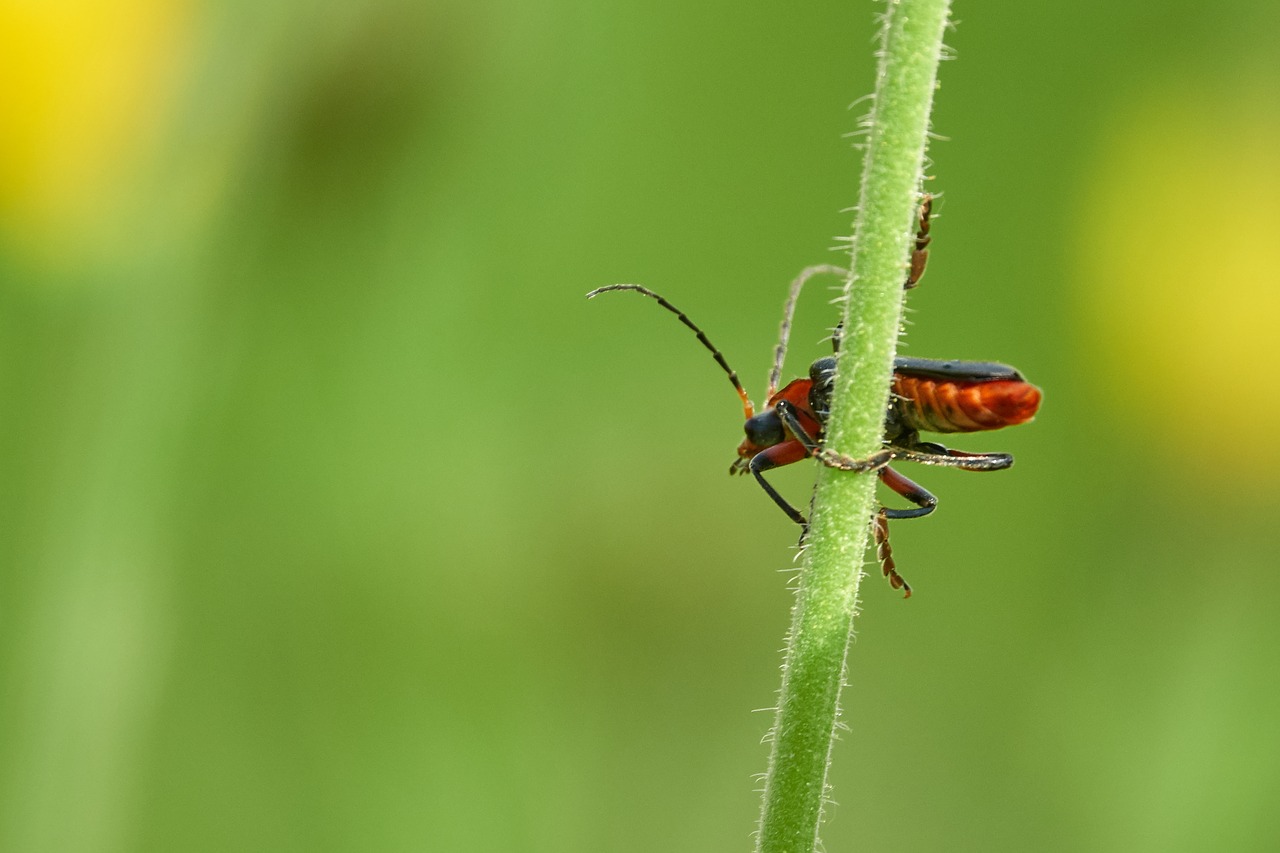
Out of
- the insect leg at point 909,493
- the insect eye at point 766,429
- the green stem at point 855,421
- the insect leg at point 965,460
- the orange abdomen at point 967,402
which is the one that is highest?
the insect eye at point 766,429

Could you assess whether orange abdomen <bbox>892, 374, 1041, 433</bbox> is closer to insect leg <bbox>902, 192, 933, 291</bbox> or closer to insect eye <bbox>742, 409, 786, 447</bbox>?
insect leg <bbox>902, 192, 933, 291</bbox>

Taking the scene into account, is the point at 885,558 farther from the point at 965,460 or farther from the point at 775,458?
the point at 775,458

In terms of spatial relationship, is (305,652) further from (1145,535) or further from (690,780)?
(1145,535)

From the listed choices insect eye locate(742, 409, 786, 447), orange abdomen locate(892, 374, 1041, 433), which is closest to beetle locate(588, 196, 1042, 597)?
orange abdomen locate(892, 374, 1041, 433)

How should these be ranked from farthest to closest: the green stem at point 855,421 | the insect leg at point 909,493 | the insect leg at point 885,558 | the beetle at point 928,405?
1. the insect leg at point 909,493
2. the insect leg at point 885,558
3. the beetle at point 928,405
4. the green stem at point 855,421

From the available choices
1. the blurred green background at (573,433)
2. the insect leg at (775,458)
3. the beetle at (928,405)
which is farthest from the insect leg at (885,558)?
the blurred green background at (573,433)

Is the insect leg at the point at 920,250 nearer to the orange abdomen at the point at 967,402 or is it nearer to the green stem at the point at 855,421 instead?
the orange abdomen at the point at 967,402

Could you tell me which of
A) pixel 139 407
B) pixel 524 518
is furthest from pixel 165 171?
pixel 524 518
